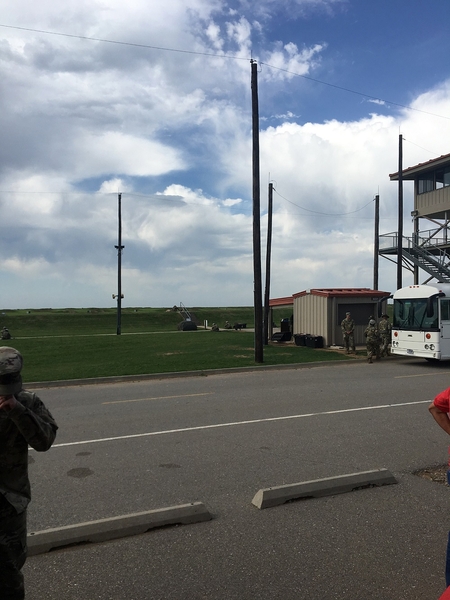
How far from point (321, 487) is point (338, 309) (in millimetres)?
20248

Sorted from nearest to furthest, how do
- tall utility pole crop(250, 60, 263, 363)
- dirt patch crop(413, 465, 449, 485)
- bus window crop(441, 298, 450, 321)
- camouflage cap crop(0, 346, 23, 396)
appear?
camouflage cap crop(0, 346, 23, 396) → dirt patch crop(413, 465, 449, 485) → bus window crop(441, 298, 450, 321) → tall utility pole crop(250, 60, 263, 363)

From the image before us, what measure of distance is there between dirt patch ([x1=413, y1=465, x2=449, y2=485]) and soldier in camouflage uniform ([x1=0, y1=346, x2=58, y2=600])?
15.5 feet

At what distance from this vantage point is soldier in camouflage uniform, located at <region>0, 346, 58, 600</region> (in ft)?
9.93

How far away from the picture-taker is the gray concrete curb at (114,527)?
449 cm

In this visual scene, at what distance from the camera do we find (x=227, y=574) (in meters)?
4.06

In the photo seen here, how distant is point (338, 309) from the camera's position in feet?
83.3

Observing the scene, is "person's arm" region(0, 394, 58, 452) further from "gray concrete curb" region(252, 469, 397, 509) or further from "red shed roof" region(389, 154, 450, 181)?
"red shed roof" region(389, 154, 450, 181)

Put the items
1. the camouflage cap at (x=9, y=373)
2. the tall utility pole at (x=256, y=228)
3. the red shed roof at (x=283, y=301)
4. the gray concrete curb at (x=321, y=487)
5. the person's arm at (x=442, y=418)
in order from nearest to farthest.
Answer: the camouflage cap at (x=9, y=373), the person's arm at (x=442, y=418), the gray concrete curb at (x=321, y=487), the tall utility pole at (x=256, y=228), the red shed roof at (x=283, y=301)

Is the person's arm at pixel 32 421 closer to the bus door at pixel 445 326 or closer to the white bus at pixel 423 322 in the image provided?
the white bus at pixel 423 322

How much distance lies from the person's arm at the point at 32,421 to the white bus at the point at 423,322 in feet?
54.9

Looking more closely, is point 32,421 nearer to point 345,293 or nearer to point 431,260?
point 345,293

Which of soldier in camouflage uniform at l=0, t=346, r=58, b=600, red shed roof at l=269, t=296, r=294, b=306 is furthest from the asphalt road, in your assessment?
red shed roof at l=269, t=296, r=294, b=306

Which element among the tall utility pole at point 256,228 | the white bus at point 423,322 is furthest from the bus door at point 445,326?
the tall utility pole at point 256,228

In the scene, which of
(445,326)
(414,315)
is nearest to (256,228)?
(414,315)
